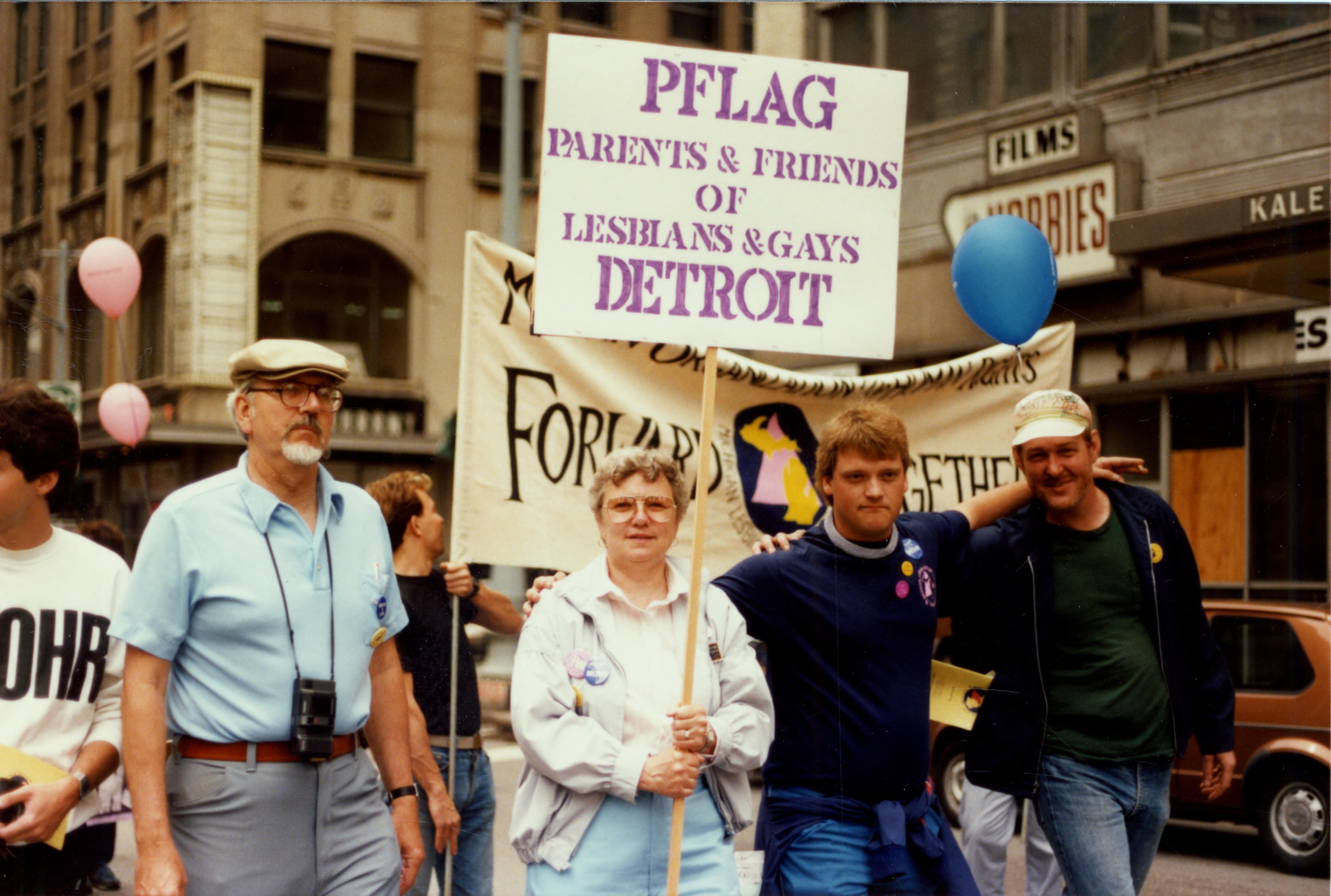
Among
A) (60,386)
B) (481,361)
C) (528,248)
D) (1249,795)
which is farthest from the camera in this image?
(528,248)

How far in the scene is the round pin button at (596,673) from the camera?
338 centimetres

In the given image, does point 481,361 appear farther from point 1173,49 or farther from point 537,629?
point 1173,49

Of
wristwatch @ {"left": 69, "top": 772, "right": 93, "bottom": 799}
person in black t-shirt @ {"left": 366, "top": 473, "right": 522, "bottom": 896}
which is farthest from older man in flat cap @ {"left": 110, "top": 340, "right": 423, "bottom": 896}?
person in black t-shirt @ {"left": 366, "top": 473, "right": 522, "bottom": 896}

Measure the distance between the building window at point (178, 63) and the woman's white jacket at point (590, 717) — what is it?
2660 cm

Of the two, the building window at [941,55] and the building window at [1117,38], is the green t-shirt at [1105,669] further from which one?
the building window at [941,55]

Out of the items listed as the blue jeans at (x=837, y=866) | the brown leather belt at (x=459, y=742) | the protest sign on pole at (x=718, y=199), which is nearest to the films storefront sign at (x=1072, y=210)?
the brown leather belt at (x=459, y=742)

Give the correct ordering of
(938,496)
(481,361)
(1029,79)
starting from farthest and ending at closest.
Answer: (1029,79) → (938,496) → (481,361)

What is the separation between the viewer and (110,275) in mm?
8469

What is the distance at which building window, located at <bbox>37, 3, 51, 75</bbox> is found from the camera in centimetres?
1421

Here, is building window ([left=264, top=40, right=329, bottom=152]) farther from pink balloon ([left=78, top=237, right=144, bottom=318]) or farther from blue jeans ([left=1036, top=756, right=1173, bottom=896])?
blue jeans ([left=1036, top=756, right=1173, bottom=896])

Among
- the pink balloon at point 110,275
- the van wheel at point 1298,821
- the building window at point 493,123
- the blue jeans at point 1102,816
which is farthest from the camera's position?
the building window at point 493,123

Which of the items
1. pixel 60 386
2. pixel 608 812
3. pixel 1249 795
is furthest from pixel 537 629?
pixel 1249 795

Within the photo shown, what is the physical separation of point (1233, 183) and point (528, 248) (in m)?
18.0

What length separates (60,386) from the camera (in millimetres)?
7793
